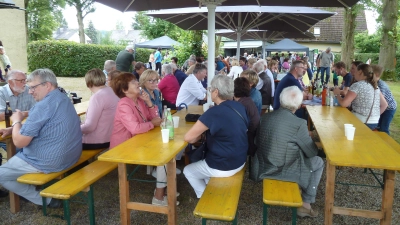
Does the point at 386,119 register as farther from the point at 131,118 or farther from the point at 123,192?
A: the point at 123,192

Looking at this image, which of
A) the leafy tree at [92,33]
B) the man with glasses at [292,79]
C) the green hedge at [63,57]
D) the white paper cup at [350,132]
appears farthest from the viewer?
the leafy tree at [92,33]

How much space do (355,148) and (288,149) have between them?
1.72 ft

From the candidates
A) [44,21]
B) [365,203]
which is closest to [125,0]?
[365,203]

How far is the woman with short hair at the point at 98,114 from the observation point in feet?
11.0

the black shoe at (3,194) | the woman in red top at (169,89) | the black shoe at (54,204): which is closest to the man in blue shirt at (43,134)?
the black shoe at (54,204)

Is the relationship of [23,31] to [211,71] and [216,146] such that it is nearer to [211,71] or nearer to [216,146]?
[211,71]

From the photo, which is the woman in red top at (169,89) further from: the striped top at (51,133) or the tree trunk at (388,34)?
the tree trunk at (388,34)

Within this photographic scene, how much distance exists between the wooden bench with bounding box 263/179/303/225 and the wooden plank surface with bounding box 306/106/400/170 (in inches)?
15.1

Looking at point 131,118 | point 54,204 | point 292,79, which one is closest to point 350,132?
point 131,118

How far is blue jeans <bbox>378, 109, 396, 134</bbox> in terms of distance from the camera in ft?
15.5

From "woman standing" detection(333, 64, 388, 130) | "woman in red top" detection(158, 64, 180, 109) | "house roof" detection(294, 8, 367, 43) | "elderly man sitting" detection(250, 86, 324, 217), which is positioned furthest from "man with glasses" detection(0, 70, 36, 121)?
"house roof" detection(294, 8, 367, 43)

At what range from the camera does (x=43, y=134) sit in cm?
274

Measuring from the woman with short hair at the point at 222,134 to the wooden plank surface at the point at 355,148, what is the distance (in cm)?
70

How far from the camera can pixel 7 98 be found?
12.1 feet
